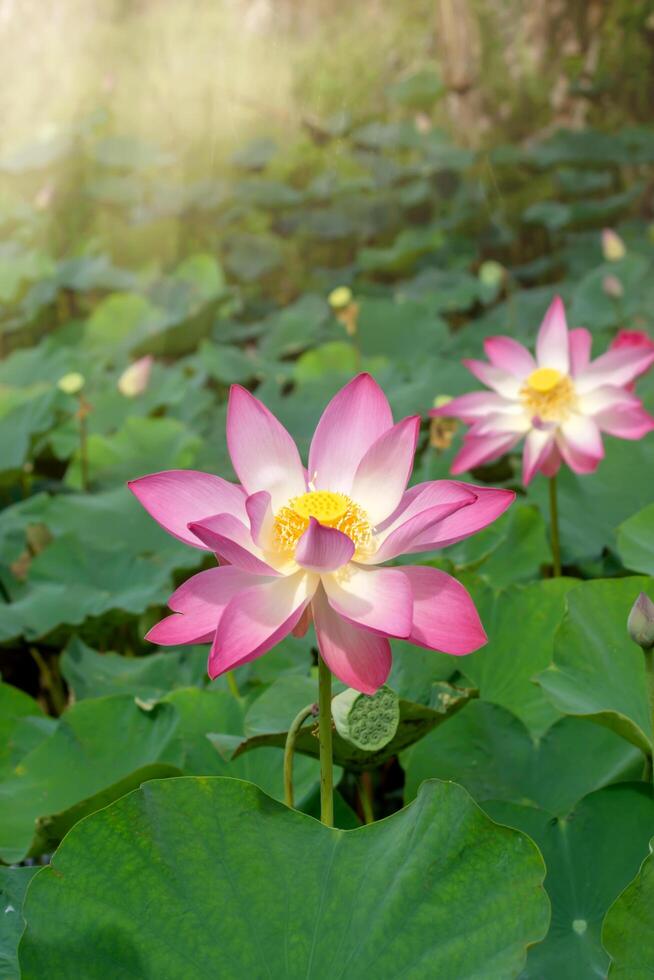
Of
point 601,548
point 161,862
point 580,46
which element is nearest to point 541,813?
point 161,862

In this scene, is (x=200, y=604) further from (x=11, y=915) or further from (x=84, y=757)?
(x=84, y=757)

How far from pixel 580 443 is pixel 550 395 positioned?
0.24 feet

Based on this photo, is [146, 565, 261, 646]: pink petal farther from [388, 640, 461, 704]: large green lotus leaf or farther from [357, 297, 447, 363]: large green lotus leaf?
[357, 297, 447, 363]: large green lotus leaf

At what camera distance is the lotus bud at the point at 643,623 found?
65 cm

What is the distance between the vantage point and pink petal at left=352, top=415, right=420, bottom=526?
74 centimetres

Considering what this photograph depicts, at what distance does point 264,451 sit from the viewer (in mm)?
784

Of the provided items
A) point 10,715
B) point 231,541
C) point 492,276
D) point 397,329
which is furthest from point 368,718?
point 492,276

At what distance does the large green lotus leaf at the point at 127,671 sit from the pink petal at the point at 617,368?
553 mm

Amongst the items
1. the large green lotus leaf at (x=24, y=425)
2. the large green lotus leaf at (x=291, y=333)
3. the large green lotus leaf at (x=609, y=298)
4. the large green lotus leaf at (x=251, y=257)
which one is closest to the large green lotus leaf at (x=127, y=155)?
the large green lotus leaf at (x=251, y=257)

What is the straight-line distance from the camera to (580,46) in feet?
14.9

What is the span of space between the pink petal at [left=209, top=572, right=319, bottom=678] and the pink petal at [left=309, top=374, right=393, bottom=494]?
11cm

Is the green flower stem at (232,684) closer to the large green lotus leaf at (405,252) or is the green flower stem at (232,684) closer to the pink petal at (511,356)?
the pink petal at (511,356)

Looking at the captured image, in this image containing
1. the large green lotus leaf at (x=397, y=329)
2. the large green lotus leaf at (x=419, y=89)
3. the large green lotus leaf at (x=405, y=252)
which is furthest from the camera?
the large green lotus leaf at (x=419, y=89)

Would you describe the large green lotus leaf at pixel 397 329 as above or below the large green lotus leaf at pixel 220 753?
below
